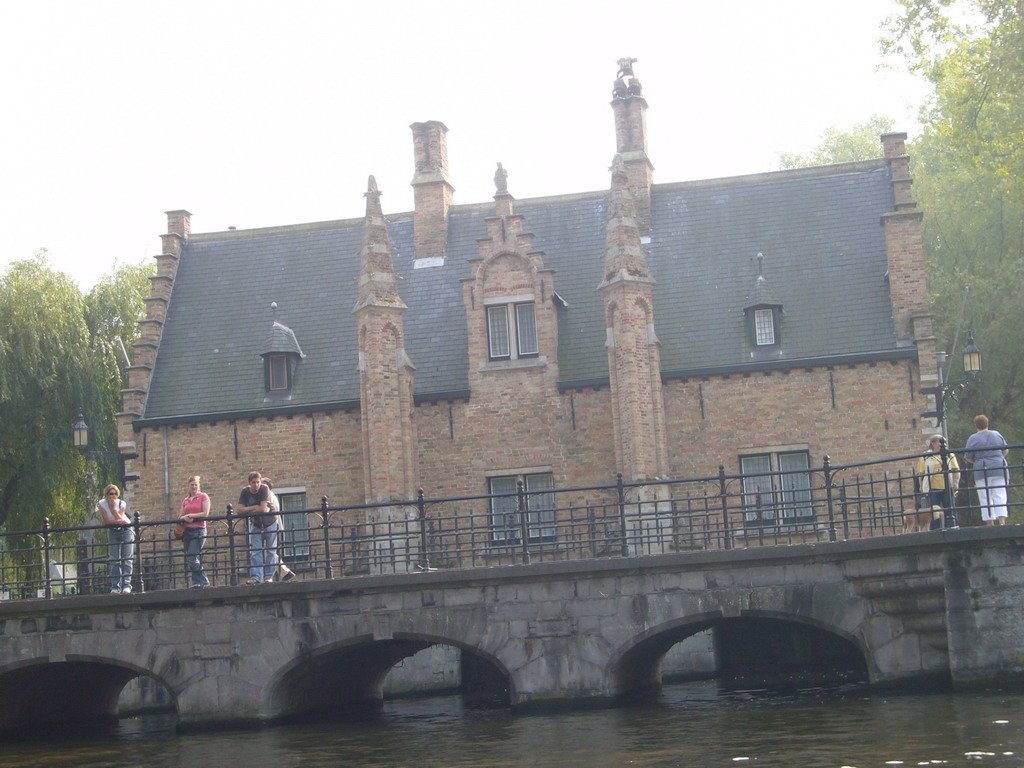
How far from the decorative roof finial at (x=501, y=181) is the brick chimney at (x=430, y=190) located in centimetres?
224

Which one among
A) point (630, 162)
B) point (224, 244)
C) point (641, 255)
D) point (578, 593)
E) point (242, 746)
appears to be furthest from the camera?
point (224, 244)

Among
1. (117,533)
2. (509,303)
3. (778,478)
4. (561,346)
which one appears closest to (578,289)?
(561,346)

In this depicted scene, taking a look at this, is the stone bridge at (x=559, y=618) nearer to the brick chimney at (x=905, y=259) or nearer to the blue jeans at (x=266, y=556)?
the blue jeans at (x=266, y=556)

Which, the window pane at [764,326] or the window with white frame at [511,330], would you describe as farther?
the window with white frame at [511,330]

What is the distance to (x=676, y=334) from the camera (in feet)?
87.4

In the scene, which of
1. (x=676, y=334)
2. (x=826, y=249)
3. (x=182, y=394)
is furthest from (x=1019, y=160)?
(x=182, y=394)

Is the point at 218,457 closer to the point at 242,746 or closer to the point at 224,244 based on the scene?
the point at 224,244

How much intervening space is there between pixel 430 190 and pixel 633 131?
455 cm

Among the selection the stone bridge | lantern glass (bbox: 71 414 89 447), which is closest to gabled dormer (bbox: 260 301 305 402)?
lantern glass (bbox: 71 414 89 447)

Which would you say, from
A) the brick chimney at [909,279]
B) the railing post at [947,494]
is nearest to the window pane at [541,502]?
the brick chimney at [909,279]

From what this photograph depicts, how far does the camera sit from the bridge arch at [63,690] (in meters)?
19.0

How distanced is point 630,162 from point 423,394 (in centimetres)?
685

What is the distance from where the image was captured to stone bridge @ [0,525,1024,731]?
16.3 metres

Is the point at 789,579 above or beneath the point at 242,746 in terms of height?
above
